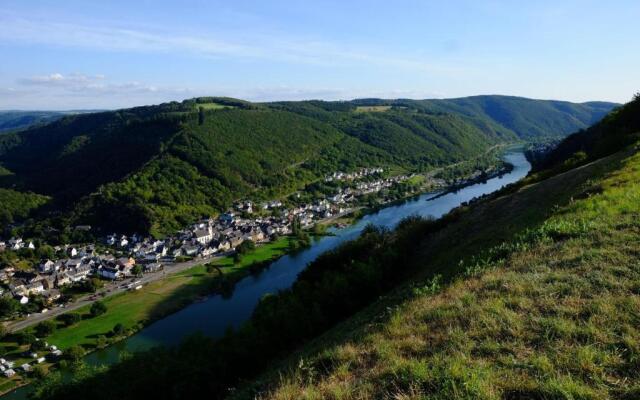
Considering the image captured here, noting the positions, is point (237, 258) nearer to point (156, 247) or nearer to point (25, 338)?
point (156, 247)

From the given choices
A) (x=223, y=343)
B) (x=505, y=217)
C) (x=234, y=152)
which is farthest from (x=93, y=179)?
(x=505, y=217)

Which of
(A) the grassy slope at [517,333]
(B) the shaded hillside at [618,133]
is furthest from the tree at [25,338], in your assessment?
(B) the shaded hillside at [618,133]

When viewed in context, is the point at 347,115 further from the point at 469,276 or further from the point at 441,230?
the point at 469,276

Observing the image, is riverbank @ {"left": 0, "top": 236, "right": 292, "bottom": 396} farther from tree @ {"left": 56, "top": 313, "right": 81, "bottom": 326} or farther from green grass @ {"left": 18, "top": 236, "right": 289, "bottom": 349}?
tree @ {"left": 56, "top": 313, "right": 81, "bottom": 326}

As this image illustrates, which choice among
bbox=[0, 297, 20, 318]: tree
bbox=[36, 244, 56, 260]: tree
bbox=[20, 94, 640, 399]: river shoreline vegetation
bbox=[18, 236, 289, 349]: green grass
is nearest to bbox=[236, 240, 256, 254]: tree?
bbox=[18, 236, 289, 349]: green grass

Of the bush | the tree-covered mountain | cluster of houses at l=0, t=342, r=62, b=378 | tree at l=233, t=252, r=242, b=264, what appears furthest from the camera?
the tree-covered mountain
